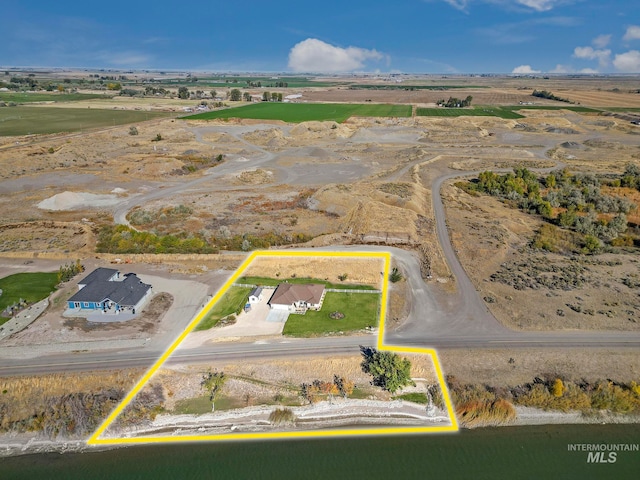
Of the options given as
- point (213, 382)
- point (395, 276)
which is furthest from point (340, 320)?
point (213, 382)

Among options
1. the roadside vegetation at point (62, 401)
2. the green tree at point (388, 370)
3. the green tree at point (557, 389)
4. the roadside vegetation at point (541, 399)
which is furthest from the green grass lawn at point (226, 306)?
the green tree at point (557, 389)

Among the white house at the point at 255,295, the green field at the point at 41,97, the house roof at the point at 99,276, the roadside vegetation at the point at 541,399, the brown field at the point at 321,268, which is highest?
the green field at the point at 41,97

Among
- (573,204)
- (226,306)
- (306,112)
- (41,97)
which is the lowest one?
(226,306)

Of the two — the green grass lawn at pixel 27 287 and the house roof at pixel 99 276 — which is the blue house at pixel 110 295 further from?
the green grass lawn at pixel 27 287

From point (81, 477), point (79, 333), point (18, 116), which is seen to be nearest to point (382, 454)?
point (81, 477)

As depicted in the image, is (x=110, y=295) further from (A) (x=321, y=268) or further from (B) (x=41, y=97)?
(B) (x=41, y=97)
